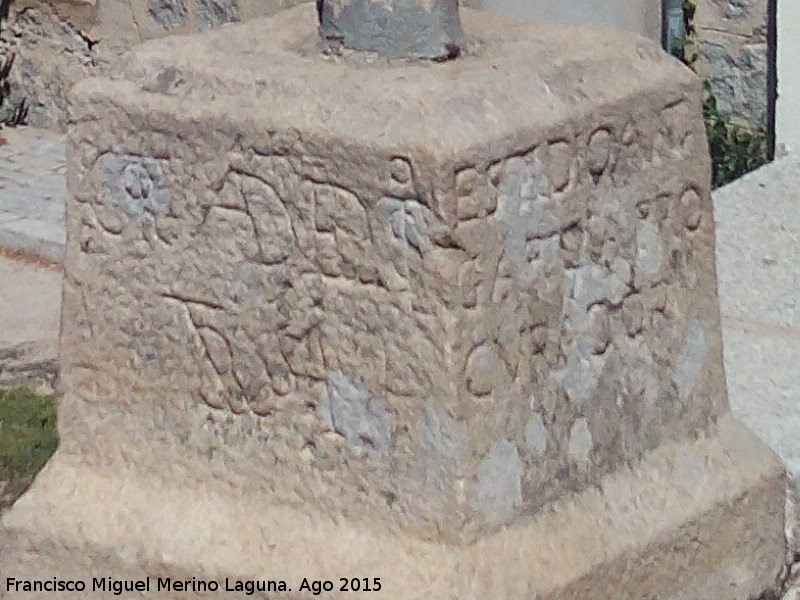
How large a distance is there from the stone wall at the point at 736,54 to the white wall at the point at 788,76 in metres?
0.23

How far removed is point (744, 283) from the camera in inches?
104

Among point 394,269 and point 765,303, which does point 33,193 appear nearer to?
point 765,303

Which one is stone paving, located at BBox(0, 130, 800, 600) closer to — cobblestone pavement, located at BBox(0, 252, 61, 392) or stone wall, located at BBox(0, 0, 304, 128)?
cobblestone pavement, located at BBox(0, 252, 61, 392)

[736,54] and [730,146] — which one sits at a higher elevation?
[736,54]

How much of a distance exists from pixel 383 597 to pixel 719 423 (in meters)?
0.51

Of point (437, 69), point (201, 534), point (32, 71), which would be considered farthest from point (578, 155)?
point (32, 71)

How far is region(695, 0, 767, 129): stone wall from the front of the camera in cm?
358

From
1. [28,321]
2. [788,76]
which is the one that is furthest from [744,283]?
[28,321]

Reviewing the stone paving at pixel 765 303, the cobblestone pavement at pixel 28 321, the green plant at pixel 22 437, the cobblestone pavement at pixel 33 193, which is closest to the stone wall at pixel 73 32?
the cobblestone pavement at pixel 33 193

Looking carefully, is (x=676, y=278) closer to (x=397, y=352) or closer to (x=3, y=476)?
(x=397, y=352)

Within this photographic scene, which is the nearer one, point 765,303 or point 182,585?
point 182,585

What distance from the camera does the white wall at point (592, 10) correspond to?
393cm

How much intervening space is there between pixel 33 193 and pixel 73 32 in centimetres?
94

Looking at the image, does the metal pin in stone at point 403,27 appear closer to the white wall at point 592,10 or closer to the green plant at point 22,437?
the green plant at point 22,437
